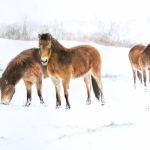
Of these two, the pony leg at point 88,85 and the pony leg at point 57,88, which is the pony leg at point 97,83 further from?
the pony leg at point 57,88

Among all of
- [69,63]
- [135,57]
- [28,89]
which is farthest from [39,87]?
[135,57]

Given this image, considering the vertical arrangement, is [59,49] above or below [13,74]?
above

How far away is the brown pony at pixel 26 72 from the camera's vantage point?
1615mm

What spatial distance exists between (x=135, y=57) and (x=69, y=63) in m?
0.34

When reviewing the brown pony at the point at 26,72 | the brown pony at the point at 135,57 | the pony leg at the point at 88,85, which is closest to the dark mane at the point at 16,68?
the brown pony at the point at 26,72

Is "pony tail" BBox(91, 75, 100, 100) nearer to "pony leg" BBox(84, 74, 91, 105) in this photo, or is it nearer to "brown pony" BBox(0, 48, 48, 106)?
"pony leg" BBox(84, 74, 91, 105)

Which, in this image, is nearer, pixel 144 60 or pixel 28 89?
pixel 28 89

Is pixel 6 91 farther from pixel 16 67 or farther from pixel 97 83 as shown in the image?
pixel 97 83

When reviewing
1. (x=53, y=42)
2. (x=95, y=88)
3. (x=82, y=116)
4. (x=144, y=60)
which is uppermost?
(x=53, y=42)

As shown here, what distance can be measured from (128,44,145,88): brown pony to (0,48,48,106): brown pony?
0.43m

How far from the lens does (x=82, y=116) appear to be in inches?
64.6

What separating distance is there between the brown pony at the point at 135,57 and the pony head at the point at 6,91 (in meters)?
0.58

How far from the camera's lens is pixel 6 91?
1604 millimetres

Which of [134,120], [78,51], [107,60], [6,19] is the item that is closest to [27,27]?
[6,19]
